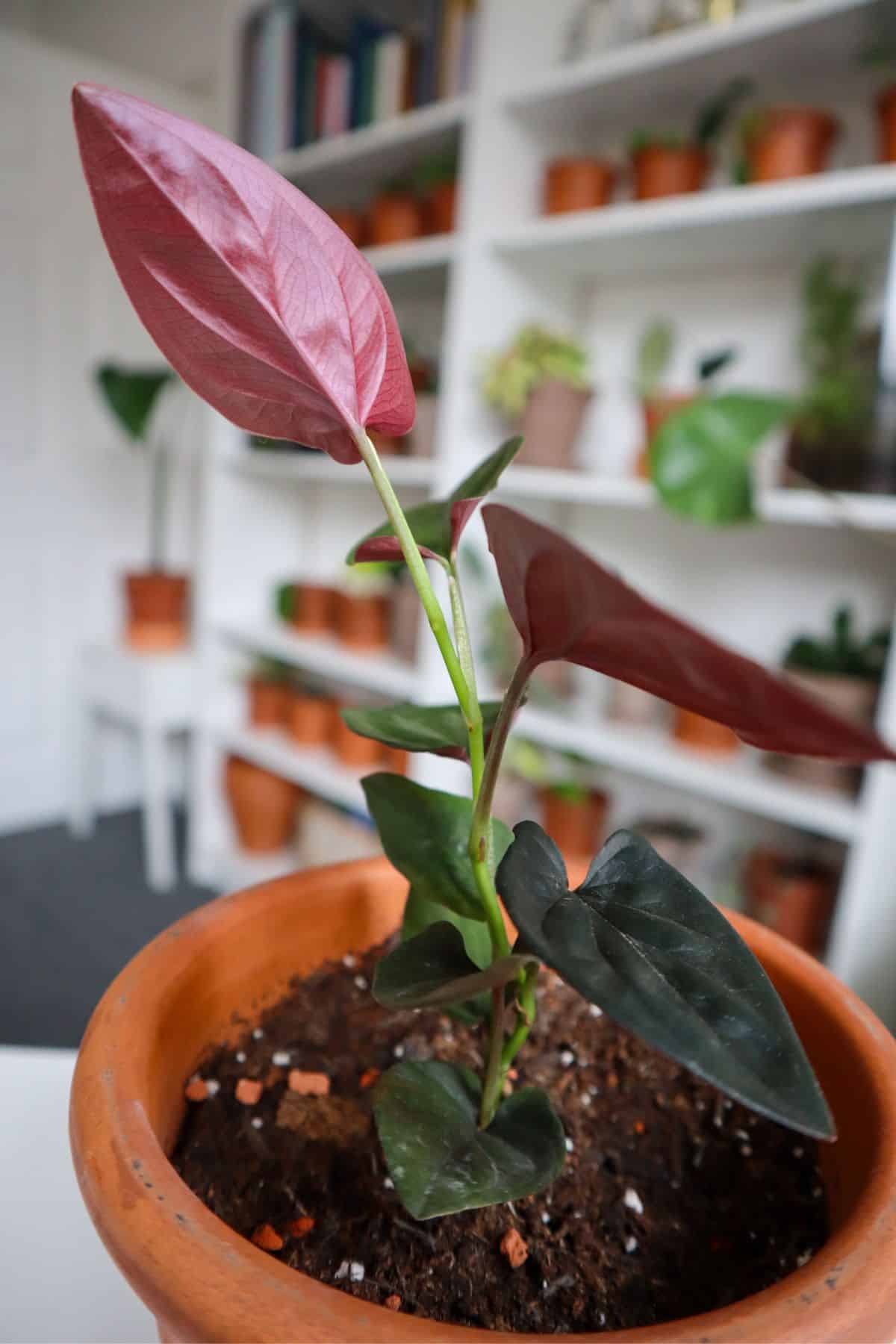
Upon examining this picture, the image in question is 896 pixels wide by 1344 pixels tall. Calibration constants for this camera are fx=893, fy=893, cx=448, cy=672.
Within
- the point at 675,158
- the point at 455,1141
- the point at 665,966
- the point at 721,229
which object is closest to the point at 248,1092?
the point at 455,1141

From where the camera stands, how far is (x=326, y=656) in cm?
185

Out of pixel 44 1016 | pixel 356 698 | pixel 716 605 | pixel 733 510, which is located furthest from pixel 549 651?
pixel 356 698

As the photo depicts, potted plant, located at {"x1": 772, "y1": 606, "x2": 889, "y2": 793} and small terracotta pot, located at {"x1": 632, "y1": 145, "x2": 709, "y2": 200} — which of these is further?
small terracotta pot, located at {"x1": 632, "y1": 145, "x2": 709, "y2": 200}

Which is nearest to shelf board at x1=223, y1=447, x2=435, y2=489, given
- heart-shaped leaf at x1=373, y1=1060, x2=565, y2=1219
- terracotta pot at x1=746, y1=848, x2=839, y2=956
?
terracotta pot at x1=746, y1=848, x2=839, y2=956

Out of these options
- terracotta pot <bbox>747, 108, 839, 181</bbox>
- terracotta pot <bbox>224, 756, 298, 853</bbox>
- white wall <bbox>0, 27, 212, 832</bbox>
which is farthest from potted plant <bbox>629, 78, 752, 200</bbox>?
white wall <bbox>0, 27, 212, 832</bbox>

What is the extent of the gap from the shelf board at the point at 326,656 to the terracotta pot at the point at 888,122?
1057 mm

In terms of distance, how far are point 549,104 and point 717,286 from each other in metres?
0.42

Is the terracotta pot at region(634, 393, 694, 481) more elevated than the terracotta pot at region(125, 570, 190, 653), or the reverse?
the terracotta pot at region(634, 393, 694, 481)

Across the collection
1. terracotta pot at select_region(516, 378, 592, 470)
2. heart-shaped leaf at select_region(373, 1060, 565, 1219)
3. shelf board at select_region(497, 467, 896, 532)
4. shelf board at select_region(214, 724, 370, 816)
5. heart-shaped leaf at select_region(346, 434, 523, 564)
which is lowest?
shelf board at select_region(214, 724, 370, 816)

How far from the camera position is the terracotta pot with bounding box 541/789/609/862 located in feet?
5.17

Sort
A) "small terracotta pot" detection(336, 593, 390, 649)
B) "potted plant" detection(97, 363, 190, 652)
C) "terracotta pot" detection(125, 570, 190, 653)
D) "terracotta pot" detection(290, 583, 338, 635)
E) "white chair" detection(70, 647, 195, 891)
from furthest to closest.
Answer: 1. "terracotta pot" detection(125, 570, 190, 653)
2. "white chair" detection(70, 647, 195, 891)
3. "potted plant" detection(97, 363, 190, 652)
4. "terracotta pot" detection(290, 583, 338, 635)
5. "small terracotta pot" detection(336, 593, 390, 649)

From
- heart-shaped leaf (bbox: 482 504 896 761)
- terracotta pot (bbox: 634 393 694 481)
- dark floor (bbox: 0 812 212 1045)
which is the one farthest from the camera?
dark floor (bbox: 0 812 212 1045)

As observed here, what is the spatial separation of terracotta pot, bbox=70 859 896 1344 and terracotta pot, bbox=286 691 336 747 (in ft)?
4.85

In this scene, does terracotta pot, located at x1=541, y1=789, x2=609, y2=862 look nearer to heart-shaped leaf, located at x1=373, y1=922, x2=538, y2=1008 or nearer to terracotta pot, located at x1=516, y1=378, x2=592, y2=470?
terracotta pot, located at x1=516, y1=378, x2=592, y2=470
